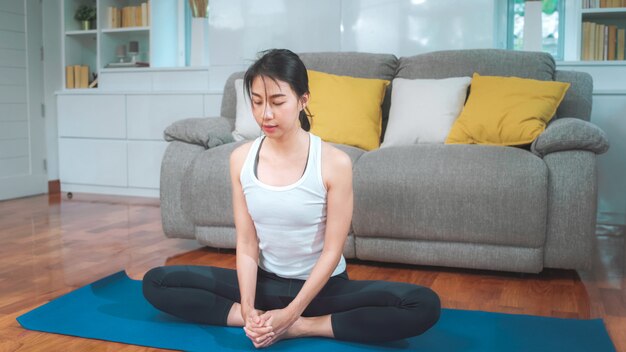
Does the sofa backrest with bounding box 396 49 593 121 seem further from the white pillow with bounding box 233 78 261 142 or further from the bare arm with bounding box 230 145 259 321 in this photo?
the bare arm with bounding box 230 145 259 321

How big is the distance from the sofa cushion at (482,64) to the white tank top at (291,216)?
1.69 meters

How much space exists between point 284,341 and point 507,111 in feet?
5.22

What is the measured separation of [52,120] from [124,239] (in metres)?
2.18

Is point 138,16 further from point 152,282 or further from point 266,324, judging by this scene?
point 266,324

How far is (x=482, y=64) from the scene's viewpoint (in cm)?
326

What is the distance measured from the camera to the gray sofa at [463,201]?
2457 mm

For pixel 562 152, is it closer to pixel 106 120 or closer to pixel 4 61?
pixel 106 120

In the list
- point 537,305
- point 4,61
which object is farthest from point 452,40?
point 4,61

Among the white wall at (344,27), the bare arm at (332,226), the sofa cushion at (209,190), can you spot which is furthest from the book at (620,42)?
the bare arm at (332,226)

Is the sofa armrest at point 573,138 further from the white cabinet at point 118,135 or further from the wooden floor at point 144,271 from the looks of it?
the white cabinet at point 118,135

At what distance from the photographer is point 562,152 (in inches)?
98.7

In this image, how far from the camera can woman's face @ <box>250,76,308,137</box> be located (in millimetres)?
1637

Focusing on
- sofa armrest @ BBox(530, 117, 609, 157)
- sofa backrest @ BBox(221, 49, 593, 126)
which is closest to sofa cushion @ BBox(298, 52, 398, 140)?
sofa backrest @ BBox(221, 49, 593, 126)

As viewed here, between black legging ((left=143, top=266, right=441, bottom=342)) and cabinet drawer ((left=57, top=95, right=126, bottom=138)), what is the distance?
299 centimetres
